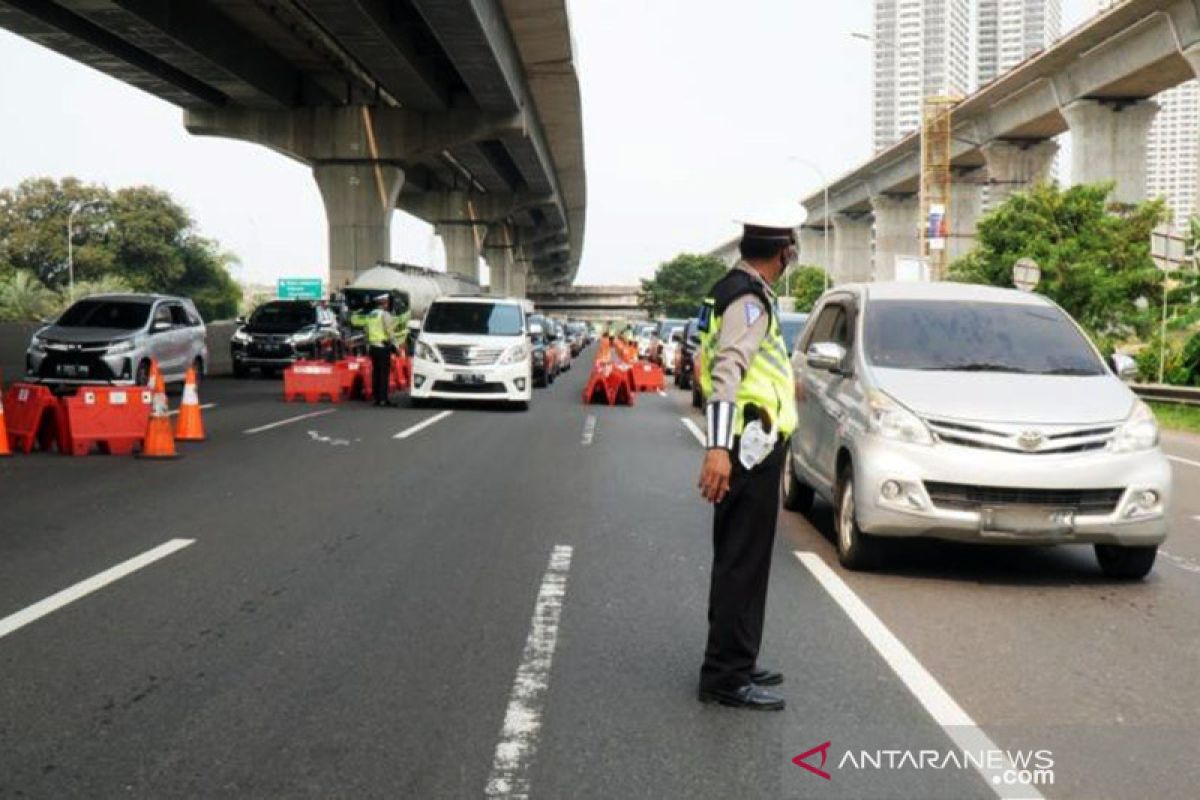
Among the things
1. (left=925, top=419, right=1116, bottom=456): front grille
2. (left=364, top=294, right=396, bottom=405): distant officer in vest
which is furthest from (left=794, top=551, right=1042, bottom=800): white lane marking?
(left=364, top=294, right=396, bottom=405): distant officer in vest

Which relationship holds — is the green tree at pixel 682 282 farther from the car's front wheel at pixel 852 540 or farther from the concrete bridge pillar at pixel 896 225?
the car's front wheel at pixel 852 540

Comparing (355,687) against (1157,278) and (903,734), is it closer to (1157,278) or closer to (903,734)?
(903,734)

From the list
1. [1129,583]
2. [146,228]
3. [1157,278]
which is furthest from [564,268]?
[1129,583]

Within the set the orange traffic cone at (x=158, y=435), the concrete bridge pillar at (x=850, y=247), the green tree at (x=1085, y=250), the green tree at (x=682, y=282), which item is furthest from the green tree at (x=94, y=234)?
the green tree at (x=682, y=282)

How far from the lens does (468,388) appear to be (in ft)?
67.1

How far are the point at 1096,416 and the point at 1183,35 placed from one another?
31462mm

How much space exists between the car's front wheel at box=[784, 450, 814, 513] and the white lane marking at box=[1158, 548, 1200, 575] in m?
2.68

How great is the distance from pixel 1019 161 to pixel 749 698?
177 feet

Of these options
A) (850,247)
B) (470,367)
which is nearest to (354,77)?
(470,367)

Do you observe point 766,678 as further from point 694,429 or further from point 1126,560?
point 694,429

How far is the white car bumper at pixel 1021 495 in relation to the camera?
6801mm

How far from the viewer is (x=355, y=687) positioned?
4.90m

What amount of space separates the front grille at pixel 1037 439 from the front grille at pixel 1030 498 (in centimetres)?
23

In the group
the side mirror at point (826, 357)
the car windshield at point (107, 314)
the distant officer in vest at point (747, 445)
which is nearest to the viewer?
the distant officer in vest at point (747, 445)
